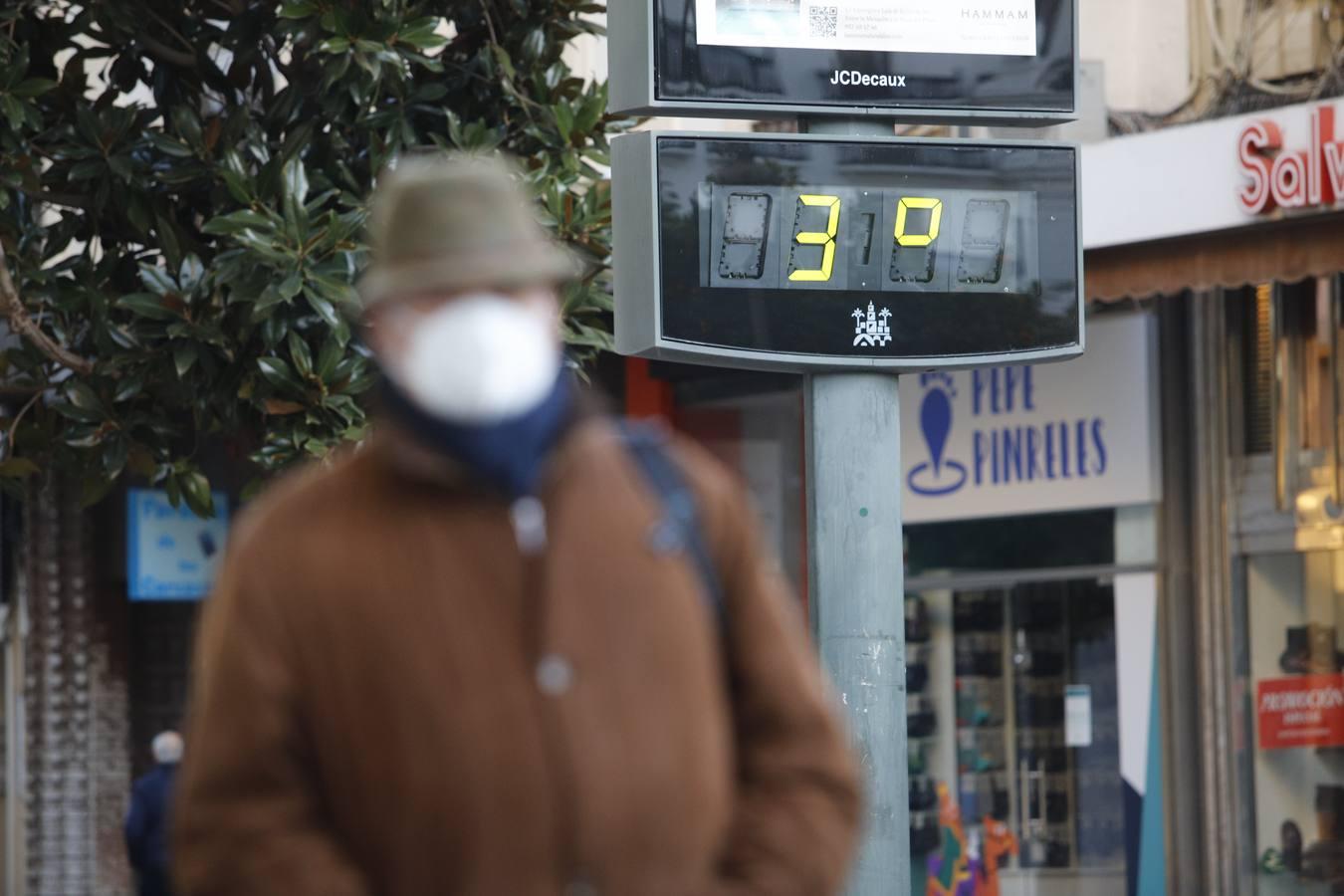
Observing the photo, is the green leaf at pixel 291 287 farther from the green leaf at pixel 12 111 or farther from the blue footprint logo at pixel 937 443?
the blue footprint logo at pixel 937 443

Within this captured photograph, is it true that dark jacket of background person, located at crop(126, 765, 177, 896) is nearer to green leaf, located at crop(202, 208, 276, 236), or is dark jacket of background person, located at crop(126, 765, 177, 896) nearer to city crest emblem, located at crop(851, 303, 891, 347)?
green leaf, located at crop(202, 208, 276, 236)

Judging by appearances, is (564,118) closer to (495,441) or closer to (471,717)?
(495,441)

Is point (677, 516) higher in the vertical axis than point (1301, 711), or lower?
higher

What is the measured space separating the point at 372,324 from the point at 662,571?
46cm

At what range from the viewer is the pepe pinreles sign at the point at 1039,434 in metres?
13.2

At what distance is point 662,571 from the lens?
2.71 meters

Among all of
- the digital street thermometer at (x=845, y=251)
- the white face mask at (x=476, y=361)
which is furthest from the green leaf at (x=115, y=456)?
the white face mask at (x=476, y=361)

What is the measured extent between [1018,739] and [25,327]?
646 cm

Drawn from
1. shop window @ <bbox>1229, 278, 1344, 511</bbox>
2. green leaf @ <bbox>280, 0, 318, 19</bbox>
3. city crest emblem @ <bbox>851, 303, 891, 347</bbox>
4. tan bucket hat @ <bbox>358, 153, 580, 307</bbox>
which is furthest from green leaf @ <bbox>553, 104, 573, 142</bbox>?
tan bucket hat @ <bbox>358, 153, 580, 307</bbox>

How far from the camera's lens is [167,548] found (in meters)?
16.6

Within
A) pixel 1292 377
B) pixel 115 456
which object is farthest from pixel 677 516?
pixel 1292 377

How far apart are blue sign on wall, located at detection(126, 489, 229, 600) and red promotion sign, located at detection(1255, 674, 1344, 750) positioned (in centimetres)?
728


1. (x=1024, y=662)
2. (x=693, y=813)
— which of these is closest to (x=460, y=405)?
(x=693, y=813)

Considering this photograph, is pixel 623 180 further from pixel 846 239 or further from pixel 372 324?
pixel 372 324
